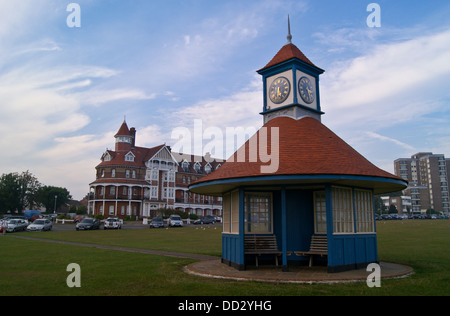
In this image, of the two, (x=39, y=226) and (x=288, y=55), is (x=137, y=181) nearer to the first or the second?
(x=39, y=226)

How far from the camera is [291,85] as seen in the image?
597 inches

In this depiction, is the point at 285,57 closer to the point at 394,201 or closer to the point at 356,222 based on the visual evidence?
the point at 356,222

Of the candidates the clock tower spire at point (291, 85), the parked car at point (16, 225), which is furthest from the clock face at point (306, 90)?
the parked car at point (16, 225)

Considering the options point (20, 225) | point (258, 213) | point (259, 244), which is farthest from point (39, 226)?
point (259, 244)

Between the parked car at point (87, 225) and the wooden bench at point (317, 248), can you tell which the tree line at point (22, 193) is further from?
the wooden bench at point (317, 248)

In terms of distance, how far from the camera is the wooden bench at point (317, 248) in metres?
12.3

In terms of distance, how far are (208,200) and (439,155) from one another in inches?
4358

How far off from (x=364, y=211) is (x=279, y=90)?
6081mm

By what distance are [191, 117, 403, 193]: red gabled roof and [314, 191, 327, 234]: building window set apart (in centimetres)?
166
